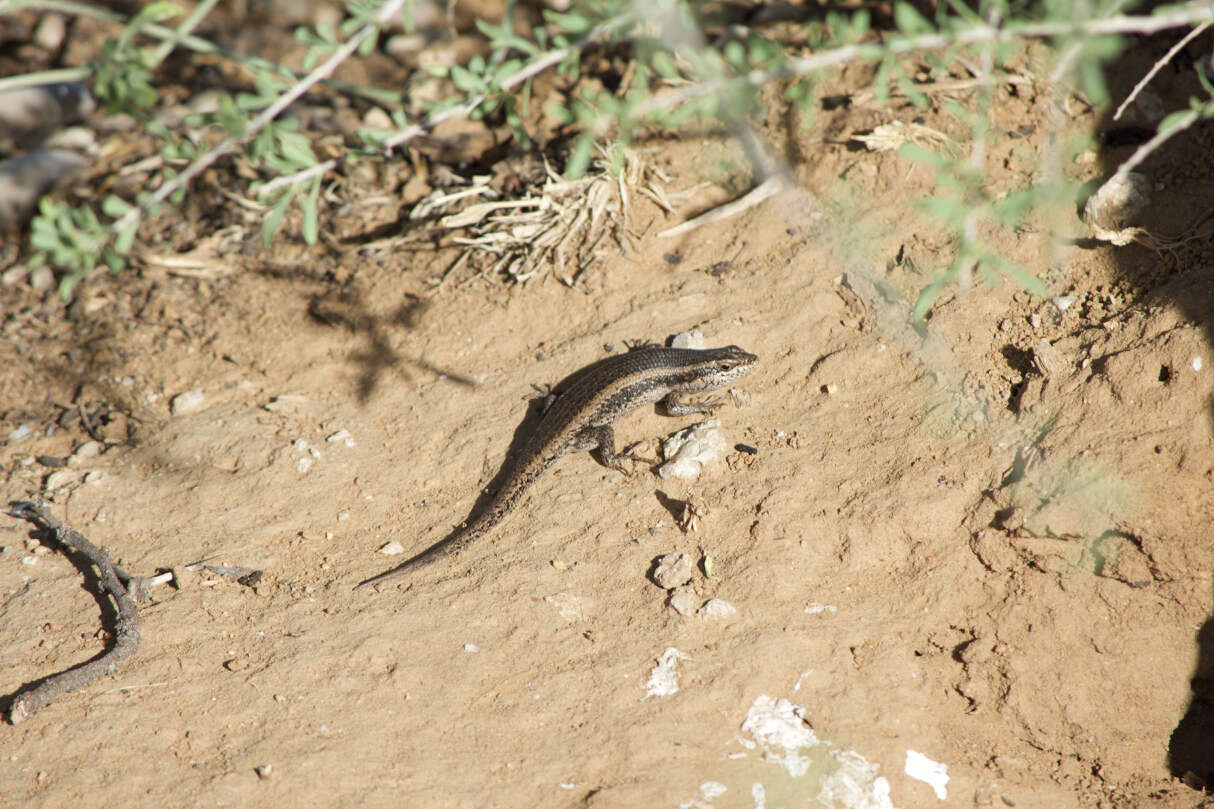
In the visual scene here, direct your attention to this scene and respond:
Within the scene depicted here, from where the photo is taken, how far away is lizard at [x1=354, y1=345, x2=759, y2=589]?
196 inches

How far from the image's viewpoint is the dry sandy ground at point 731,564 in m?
3.78

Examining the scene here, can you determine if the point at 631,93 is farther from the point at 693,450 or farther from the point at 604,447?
the point at 604,447

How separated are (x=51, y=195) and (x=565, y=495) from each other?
20.0 feet

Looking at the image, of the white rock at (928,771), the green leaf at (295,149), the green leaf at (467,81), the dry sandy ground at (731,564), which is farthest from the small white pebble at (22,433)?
the white rock at (928,771)

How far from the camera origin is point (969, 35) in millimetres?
3066

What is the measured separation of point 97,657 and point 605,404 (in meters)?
3.13

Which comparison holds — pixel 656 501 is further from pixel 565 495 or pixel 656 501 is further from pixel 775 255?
pixel 775 255

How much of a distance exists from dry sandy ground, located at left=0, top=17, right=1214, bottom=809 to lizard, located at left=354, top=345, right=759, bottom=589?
0.48 ft

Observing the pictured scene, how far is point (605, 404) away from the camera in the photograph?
5316 mm

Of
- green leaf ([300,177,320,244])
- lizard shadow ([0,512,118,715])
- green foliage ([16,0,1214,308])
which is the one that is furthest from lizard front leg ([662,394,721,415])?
lizard shadow ([0,512,118,715])

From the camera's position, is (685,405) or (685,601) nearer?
(685,601)

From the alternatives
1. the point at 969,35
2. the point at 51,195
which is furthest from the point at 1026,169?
the point at 51,195

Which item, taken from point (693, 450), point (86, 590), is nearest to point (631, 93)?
point (693, 450)

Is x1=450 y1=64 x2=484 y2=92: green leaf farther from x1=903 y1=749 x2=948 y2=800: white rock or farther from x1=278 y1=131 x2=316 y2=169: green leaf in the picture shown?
x1=903 y1=749 x2=948 y2=800: white rock
